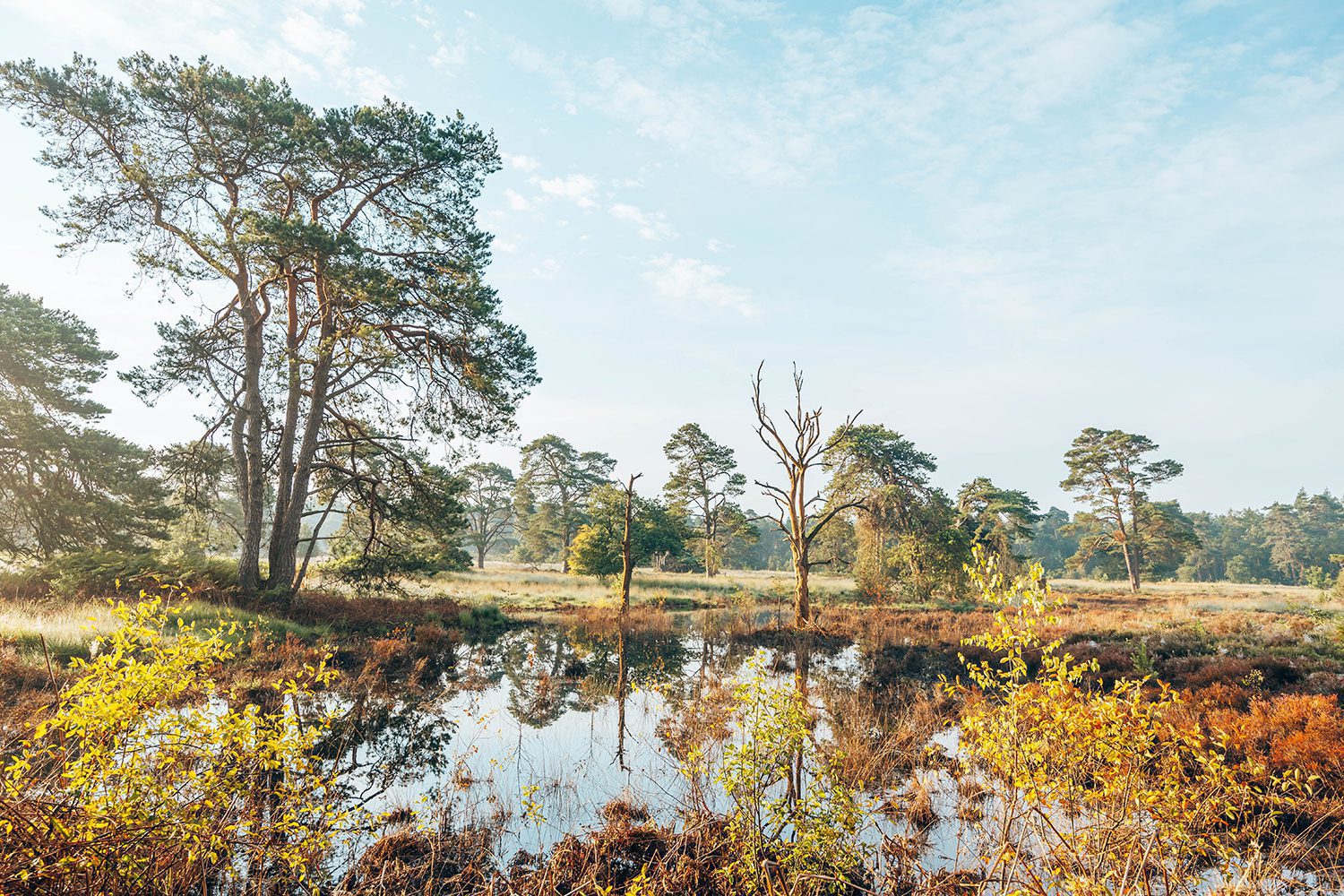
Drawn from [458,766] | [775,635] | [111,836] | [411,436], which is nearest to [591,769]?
[458,766]

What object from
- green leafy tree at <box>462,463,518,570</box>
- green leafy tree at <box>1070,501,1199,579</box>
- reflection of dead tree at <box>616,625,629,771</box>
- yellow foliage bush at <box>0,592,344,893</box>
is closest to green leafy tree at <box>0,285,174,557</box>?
reflection of dead tree at <box>616,625,629,771</box>

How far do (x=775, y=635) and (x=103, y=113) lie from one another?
23464 millimetres

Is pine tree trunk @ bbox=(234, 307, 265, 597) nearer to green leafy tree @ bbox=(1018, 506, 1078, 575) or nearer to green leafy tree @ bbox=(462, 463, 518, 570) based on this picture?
green leafy tree @ bbox=(462, 463, 518, 570)

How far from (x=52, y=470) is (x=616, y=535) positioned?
25.0 m

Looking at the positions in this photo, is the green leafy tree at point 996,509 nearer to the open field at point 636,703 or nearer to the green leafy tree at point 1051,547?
the open field at point 636,703

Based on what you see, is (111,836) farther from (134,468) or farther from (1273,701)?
(134,468)

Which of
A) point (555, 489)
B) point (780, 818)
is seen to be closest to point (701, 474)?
point (555, 489)

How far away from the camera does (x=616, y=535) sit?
121 ft

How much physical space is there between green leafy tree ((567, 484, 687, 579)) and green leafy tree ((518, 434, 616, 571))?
1275cm

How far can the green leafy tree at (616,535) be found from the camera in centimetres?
3653

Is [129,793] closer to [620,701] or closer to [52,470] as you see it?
[620,701]

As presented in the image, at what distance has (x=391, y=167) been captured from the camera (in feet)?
55.4

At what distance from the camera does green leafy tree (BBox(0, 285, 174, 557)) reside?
18.3 metres

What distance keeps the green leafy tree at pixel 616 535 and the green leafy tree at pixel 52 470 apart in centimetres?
2093
